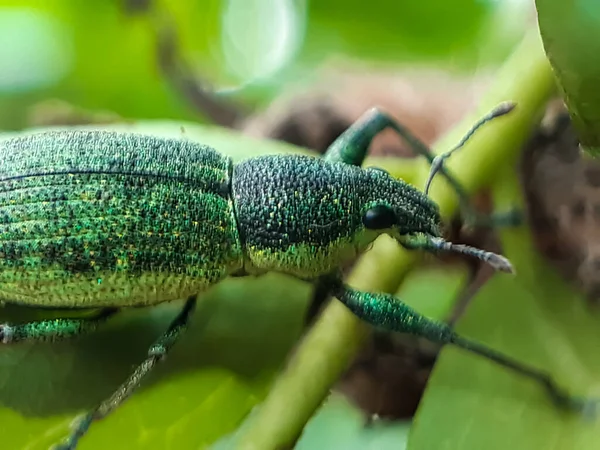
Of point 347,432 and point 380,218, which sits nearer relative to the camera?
point 347,432

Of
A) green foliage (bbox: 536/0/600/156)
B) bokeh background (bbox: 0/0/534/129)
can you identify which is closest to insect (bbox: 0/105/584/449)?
green foliage (bbox: 536/0/600/156)

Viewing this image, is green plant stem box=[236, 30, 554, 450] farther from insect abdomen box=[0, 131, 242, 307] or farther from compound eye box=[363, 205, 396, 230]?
insect abdomen box=[0, 131, 242, 307]

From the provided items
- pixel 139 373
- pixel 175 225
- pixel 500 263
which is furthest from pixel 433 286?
pixel 139 373

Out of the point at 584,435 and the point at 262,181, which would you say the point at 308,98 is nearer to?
the point at 262,181

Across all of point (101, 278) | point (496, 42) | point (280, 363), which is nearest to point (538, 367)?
point (280, 363)

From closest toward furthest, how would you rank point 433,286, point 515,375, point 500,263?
point 515,375 → point 500,263 → point 433,286

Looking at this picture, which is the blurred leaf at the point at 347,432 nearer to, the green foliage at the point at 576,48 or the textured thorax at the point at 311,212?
the textured thorax at the point at 311,212

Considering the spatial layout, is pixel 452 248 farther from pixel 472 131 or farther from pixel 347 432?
pixel 347 432
